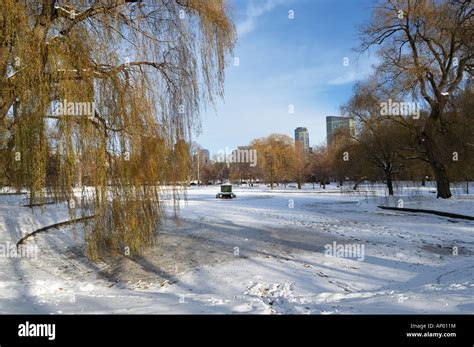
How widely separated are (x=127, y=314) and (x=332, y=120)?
1411 inches

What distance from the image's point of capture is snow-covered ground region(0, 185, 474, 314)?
4.98 meters

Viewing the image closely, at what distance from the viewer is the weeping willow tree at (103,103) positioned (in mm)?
6348

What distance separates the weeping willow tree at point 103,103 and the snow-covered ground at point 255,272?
3.89 ft

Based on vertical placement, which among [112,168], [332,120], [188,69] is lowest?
[112,168]

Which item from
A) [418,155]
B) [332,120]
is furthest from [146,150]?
[332,120]

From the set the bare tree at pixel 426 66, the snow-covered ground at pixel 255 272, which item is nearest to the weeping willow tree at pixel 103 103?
the snow-covered ground at pixel 255 272

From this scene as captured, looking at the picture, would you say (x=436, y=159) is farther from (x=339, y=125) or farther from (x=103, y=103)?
(x=103, y=103)

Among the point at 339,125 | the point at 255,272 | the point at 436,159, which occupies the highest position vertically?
the point at 339,125

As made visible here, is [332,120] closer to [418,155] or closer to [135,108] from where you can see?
[418,155]

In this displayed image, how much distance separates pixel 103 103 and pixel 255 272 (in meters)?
5.00

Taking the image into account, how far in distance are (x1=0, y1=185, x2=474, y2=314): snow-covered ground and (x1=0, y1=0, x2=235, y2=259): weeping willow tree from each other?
3.89ft

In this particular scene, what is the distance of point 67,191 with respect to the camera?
6.88 metres

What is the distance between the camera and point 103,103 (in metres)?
7.14

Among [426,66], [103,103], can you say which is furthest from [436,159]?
[103,103]
